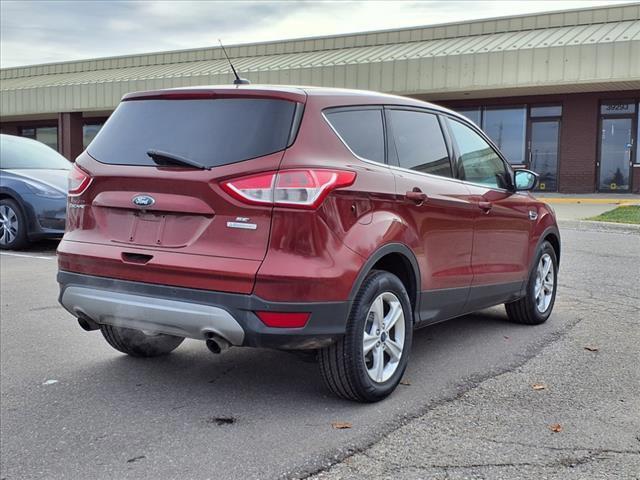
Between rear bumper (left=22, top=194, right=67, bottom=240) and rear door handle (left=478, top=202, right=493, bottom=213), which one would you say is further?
rear bumper (left=22, top=194, right=67, bottom=240)

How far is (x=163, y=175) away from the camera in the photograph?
3.96 metres

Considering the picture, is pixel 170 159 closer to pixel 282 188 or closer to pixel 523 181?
pixel 282 188

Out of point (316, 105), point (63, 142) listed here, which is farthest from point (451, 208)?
point (63, 142)

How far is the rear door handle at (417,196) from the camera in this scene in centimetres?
443

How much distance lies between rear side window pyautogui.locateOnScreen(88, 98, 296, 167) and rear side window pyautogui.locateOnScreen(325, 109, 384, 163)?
0.33 metres

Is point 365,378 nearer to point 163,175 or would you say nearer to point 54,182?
point 163,175

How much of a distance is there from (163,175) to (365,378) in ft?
5.03

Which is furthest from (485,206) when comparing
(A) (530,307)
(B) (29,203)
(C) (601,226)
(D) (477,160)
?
(C) (601,226)

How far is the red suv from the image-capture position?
3.72 m

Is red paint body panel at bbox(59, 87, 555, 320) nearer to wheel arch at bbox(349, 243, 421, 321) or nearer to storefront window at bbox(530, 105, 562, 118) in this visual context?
wheel arch at bbox(349, 243, 421, 321)

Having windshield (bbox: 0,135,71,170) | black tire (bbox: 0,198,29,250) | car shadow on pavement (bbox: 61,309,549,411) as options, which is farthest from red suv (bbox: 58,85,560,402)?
windshield (bbox: 0,135,71,170)

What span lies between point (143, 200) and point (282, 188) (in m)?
0.81

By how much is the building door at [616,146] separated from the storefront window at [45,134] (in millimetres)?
24048

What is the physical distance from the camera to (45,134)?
116ft
